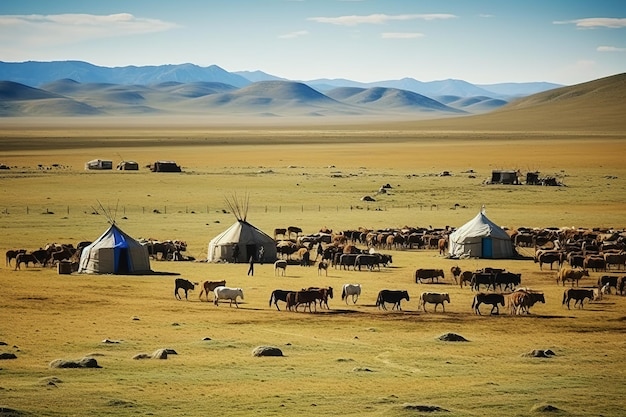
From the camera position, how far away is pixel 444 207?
225 ft

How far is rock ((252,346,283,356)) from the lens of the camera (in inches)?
1007

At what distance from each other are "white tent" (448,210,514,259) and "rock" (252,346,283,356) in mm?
21470

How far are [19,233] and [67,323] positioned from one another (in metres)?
24.3

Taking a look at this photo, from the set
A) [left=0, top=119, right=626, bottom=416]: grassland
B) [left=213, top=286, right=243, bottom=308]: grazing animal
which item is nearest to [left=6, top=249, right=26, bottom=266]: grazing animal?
[left=0, top=119, right=626, bottom=416]: grassland

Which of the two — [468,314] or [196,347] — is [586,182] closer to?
[468,314]

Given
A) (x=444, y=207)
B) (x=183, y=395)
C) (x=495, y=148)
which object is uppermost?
(x=495, y=148)

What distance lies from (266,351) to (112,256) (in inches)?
653

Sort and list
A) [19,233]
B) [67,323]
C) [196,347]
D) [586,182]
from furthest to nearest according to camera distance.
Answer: [586,182] → [19,233] → [67,323] → [196,347]

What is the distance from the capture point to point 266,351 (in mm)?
25594

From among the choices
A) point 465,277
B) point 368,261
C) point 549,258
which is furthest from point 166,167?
point 465,277

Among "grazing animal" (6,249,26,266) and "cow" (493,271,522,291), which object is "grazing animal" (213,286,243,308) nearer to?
"cow" (493,271,522,291)

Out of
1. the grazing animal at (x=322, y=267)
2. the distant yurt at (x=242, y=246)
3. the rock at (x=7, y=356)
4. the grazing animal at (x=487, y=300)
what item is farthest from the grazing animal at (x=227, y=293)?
the distant yurt at (x=242, y=246)

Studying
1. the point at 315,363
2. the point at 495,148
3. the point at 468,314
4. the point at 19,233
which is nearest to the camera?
the point at 315,363

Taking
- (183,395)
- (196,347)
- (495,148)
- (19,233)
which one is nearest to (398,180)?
(19,233)
